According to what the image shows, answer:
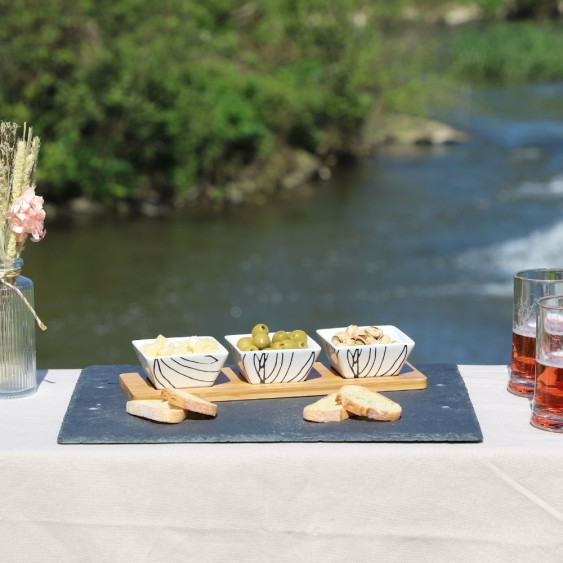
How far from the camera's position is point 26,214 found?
7.79 ft

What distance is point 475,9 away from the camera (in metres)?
34.2

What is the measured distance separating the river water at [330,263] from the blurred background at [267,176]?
0.14 feet

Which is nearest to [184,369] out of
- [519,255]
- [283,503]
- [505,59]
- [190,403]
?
[190,403]

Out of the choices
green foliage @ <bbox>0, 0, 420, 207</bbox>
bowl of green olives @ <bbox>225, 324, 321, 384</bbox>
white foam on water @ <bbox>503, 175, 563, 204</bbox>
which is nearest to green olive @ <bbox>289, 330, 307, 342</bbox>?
bowl of green olives @ <bbox>225, 324, 321, 384</bbox>

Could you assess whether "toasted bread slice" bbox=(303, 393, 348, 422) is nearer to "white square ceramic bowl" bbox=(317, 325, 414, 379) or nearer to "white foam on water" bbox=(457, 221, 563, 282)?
"white square ceramic bowl" bbox=(317, 325, 414, 379)

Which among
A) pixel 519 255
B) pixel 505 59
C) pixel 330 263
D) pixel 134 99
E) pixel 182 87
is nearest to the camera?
pixel 330 263

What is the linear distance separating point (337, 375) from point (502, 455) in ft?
1.62

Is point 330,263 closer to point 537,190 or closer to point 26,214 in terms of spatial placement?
point 537,190

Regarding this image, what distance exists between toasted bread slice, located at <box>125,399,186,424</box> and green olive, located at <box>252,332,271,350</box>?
→ 0.25m

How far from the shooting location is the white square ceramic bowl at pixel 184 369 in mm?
2369

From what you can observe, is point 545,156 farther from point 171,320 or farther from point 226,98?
point 171,320

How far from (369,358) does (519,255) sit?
11476 millimetres

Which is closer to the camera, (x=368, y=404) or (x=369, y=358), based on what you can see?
(x=368, y=404)

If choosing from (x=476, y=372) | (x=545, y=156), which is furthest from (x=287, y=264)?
(x=476, y=372)
